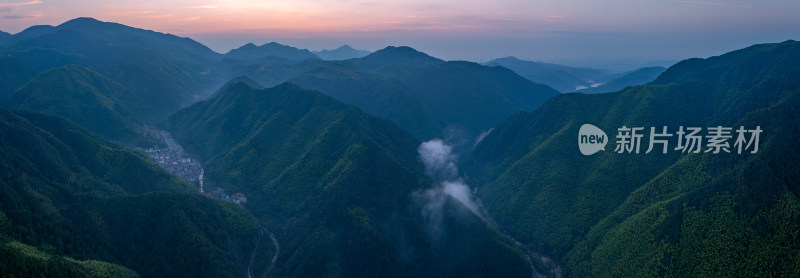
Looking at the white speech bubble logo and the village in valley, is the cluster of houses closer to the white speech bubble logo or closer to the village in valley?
the village in valley

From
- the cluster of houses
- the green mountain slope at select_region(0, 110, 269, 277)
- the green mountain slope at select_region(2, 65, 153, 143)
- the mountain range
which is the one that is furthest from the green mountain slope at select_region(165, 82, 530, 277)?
the green mountain slope at select_region(2, 65, 153, 143)

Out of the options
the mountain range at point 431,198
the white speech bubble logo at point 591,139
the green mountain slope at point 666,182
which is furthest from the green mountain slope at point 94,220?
the white speech bubble logo at point 591,139

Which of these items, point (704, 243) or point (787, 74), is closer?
point (704, 243)

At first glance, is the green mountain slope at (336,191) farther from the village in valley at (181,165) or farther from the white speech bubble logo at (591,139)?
the white speech bubble logo at (591,139)

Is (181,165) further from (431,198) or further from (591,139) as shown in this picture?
(591,139)

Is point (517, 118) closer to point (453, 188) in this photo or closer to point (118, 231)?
point (453, 188)

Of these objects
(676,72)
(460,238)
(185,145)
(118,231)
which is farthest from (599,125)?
(185,145)

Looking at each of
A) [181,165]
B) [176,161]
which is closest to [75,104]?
[176,161]
